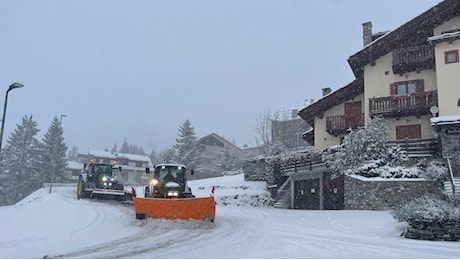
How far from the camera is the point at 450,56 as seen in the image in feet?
71.6

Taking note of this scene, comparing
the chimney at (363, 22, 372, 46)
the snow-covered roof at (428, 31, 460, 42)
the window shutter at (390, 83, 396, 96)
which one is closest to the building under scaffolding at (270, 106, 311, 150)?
the chimney at (363, 22, 372, 46)

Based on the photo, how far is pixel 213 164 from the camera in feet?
198

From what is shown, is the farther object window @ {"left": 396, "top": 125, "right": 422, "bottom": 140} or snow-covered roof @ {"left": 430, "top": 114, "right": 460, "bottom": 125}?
window @ {"left": 396, "top": 125, "right": 422, "bottom": 140}

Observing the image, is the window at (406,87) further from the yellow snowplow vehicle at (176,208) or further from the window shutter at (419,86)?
the yellow snowplow vehicle at (176,208)

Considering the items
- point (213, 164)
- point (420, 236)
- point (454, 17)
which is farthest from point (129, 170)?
point (420, 236)

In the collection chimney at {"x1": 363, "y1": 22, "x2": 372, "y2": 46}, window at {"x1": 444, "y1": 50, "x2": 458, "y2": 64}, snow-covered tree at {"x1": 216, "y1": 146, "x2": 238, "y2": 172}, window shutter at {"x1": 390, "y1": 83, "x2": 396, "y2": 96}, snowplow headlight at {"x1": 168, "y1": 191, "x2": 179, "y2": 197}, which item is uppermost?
chimney at {"x1": 363, "y1": 22, "x2": 372, "y2": 46}

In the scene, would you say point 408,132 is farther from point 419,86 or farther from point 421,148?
point 421,148

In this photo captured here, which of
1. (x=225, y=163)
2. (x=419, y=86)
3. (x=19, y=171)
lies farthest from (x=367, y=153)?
(x=19, y=171)

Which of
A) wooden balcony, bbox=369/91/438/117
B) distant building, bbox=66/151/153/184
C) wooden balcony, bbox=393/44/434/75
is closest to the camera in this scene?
wooden balcony, bbox=369/91/438/117

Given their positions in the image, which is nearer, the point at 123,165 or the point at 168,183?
the point at 168,183

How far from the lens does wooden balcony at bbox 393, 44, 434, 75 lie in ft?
75.9

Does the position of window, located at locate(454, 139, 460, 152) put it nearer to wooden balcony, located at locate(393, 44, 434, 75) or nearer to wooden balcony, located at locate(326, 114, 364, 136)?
wooden balcony, located at locate(393, 44, 434, 75)

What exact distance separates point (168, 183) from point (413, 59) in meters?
17.9

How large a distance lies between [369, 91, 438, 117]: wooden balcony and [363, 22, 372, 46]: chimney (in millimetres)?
6491
